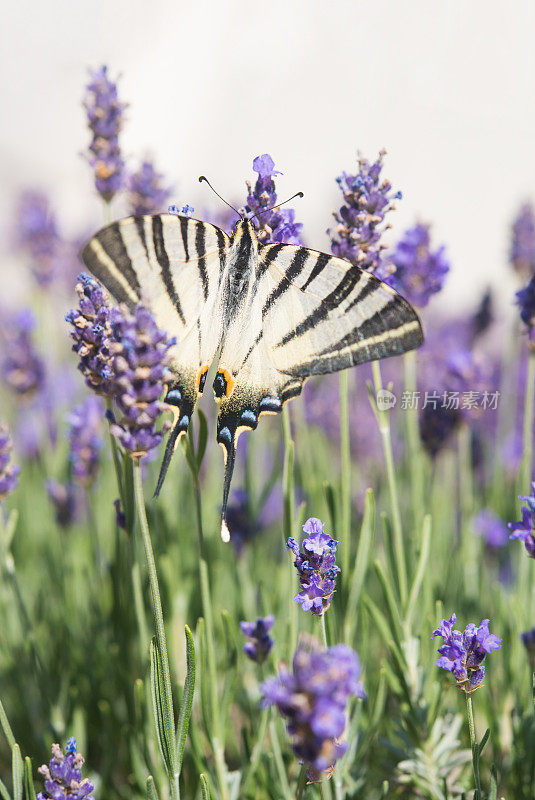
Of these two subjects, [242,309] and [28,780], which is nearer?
[28,780]

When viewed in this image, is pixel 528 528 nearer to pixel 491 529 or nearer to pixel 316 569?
pixel 316 569

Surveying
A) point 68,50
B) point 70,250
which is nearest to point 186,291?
point 70,250

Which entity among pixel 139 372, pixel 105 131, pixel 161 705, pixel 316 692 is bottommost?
pixel 161 705

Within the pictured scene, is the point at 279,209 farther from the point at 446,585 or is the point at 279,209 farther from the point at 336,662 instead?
the point at 446,585

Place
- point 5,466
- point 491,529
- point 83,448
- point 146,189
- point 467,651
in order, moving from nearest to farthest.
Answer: point 467,651, point 5,466, point 83,448, point 146,189, point 491,529

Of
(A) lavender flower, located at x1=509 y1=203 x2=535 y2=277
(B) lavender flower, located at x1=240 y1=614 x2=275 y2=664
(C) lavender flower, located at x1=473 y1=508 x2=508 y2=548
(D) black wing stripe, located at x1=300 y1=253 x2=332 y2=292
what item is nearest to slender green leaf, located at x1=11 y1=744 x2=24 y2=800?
(B) lavender flower, located at x1=240 y1=614 x2=275 y2=664

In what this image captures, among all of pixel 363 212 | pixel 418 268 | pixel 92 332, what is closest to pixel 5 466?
pixel 92 332

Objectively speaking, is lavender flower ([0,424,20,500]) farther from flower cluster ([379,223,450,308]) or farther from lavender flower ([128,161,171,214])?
flower cluster ([379,223,450,308])

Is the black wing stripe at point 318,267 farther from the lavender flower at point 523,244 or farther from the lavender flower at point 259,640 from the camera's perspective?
the lavender flower at point 523,244
